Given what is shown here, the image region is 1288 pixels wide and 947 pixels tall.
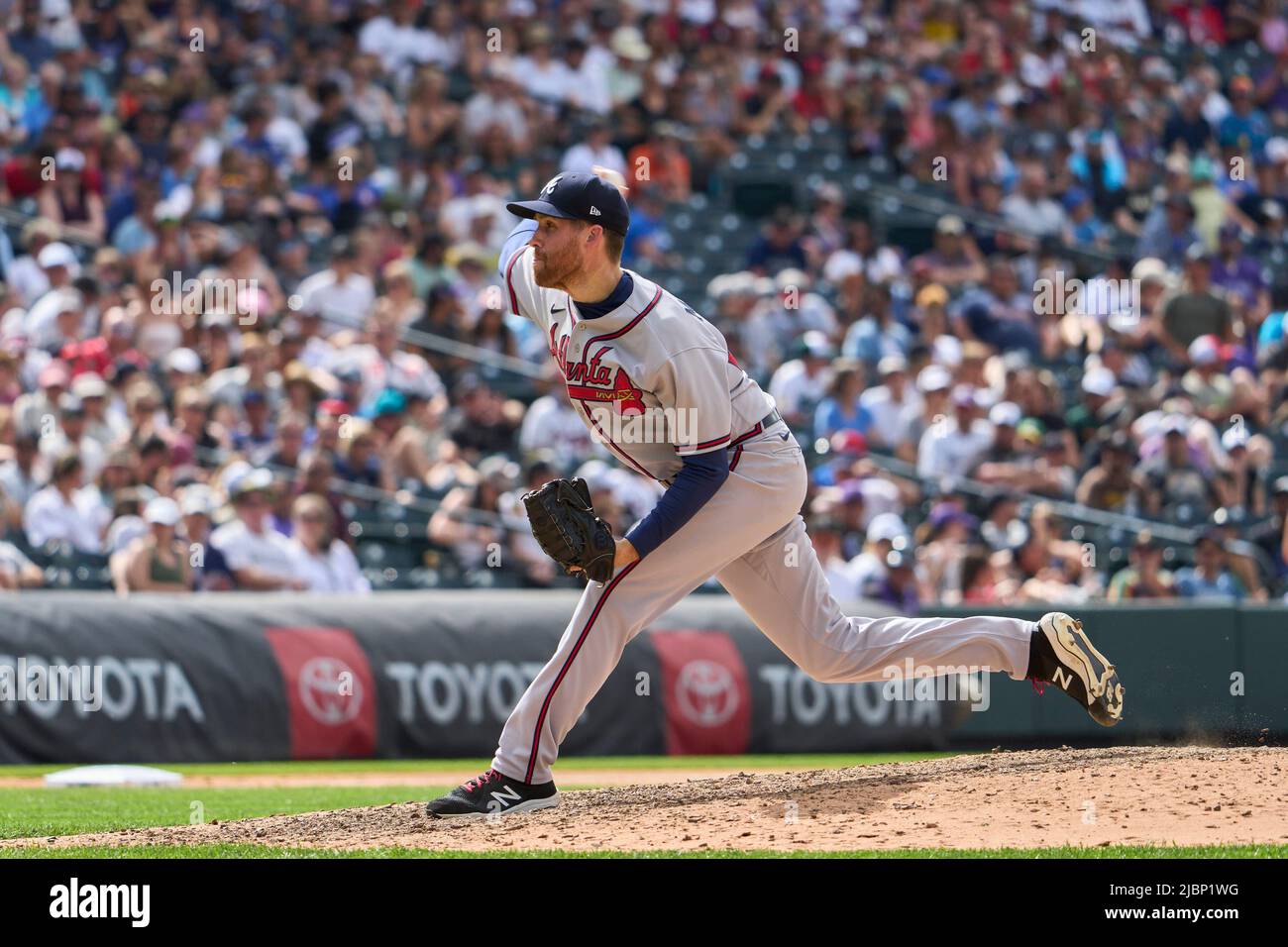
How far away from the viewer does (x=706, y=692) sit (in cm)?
1248

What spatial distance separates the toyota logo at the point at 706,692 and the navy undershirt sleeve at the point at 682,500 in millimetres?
6003

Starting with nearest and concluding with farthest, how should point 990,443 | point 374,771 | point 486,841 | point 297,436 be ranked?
point 486,841, point 374,771, point 297,436, point 990,443

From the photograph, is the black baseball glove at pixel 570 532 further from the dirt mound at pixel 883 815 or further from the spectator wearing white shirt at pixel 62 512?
the spectator wearing white shirt at pixel 62 512

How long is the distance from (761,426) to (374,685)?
537cm

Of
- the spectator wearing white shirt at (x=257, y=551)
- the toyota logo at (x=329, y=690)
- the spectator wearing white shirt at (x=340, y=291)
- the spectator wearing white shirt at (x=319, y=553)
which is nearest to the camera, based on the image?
the toyota logo at (x=329, y=690)

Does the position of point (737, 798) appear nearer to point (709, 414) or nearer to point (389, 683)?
point (709, 414)

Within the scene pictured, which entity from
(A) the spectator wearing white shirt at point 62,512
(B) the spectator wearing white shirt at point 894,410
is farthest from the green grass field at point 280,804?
(B) the spectator wearing white shirt at point 894,410

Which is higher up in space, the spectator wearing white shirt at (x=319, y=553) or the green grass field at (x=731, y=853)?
the spectator wearing white shirt at (x=319, y=553)

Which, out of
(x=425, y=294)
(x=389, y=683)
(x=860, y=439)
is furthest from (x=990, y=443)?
(x=389, y=683)

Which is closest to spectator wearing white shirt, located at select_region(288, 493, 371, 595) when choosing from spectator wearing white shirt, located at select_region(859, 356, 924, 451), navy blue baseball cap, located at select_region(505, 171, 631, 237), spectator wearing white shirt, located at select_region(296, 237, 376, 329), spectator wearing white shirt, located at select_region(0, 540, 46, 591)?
spectator wearing white shirt, located at select_region(0, 540, 46, 591)

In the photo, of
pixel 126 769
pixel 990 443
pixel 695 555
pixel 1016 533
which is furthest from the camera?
pixel 990 443

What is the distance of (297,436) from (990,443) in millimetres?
5456

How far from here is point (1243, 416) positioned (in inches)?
→ 641

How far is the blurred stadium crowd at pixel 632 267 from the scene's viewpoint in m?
13.1
